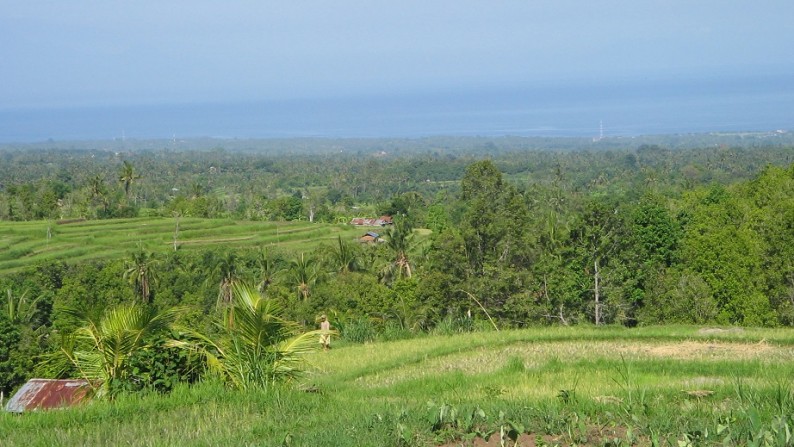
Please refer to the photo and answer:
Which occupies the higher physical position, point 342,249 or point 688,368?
point 688,368

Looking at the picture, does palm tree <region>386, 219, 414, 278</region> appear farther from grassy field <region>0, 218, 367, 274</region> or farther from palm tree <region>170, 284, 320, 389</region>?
palm tree <region>170, 284, 320, 389</region>

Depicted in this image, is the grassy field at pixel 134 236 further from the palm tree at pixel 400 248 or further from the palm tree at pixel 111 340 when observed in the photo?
the palm tree at pixel 111 340

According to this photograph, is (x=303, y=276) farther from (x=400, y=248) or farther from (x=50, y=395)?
(x=50, y=395)

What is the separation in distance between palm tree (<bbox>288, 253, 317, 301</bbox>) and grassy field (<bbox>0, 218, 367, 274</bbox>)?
2716 cm

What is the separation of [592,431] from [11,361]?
29.1 m

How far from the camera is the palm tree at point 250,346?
920 cm

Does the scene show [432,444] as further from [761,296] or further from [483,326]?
[761,296]

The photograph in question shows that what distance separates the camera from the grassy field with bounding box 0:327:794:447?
638 cm

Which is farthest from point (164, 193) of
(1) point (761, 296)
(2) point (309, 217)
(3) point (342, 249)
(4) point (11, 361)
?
(1) point (761, 296)

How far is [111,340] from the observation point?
912 centimetres

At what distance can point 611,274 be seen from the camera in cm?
3175

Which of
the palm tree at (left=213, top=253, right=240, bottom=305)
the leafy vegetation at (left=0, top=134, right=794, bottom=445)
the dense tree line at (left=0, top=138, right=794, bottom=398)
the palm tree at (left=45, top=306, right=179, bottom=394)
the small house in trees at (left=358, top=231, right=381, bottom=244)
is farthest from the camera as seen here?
the small house in trees at (left=358, top=231, right=381, bottom=244)

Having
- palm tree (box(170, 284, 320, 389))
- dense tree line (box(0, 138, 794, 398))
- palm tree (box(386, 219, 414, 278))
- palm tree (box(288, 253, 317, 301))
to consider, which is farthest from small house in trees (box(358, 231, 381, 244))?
palm tree (box(170, 284, 320, 389))

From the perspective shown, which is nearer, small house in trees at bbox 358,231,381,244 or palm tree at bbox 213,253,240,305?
palm tree at bbox 213,253,240,305
